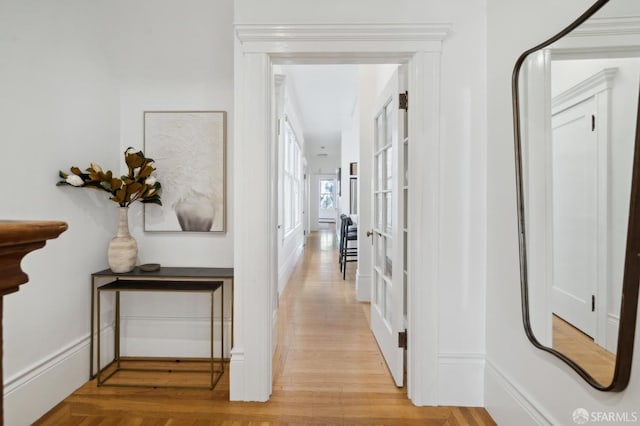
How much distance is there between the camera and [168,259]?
2.31m

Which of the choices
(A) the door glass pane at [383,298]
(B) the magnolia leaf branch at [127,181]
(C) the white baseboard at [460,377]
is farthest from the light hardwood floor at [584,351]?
(B) the magnolia leaf branch at [127,181]

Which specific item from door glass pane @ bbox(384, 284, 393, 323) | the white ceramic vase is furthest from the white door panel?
the white ceramic vase

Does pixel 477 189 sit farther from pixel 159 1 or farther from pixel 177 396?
pixel 159 1

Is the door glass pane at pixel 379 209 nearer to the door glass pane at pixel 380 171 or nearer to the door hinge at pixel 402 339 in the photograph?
the door glass pane at pixel 380 171

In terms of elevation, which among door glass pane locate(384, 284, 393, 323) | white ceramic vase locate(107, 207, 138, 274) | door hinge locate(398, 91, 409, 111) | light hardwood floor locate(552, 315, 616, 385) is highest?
door hinge locate(398, 91, 409, 111)

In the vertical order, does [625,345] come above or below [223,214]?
below

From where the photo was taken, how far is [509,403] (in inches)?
61.9

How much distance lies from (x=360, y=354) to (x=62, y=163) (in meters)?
2.34

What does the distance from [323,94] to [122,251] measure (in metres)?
4.41

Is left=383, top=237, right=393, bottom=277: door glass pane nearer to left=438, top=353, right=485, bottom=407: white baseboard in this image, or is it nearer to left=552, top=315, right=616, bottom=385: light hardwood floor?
left=438, top=353, right=485, bottom=407: white baseboard

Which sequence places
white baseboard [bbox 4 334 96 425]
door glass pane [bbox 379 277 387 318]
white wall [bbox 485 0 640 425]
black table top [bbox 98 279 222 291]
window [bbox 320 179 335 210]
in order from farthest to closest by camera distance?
1. window [bbox 320 179 335 210]
2. door glass pane [bbox 379 277 387 318]
3. black table top [bbox 98 279 222 291]
4. white baseboard [bbox 4 334 96 425]
5. white wall [bbox 485 0 640 425]

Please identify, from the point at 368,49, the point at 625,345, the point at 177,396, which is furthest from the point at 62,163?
the point at 625,345

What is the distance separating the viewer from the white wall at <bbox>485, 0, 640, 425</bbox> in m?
1.30

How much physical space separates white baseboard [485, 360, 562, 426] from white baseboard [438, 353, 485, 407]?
0.04 m
